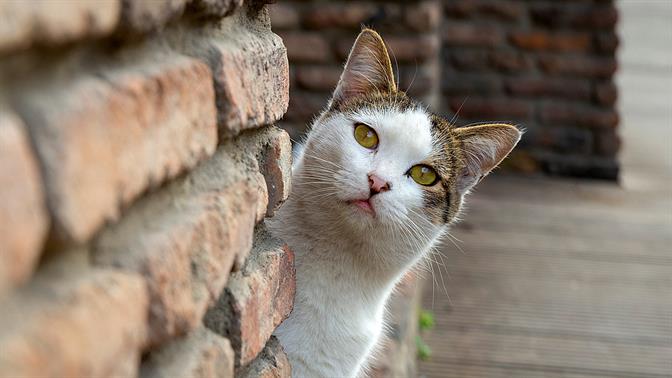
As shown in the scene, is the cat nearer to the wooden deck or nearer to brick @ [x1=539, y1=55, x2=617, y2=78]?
the wooden deck

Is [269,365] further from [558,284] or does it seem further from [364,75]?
[558,284]

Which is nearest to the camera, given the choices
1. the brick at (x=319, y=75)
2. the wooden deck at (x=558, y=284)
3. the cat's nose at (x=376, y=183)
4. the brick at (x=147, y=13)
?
the brick at (x=147, y=13)

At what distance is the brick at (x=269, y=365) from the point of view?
1060 mm

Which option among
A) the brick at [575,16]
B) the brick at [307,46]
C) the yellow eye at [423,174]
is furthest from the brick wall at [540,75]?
the yellow eye at [423,174]

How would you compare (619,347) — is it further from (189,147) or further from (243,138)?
(189,147)

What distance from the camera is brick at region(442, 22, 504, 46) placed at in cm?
468

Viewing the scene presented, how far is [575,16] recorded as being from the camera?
4.63m

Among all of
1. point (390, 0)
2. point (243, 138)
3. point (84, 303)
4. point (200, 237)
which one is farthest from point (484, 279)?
point (84, 303)

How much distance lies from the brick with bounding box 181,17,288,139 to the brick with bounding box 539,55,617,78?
3748mm

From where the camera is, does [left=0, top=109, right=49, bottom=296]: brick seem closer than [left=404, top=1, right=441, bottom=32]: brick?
Yes

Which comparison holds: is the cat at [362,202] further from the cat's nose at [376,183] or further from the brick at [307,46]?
the brick at [307,46]

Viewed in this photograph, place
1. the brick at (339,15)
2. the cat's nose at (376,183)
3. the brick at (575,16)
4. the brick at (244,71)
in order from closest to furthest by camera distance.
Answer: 1. the brick at (244,71)
2. the cat's nose at (376,183)
3. the brick at (339,15)
4. the brick at (575,16)

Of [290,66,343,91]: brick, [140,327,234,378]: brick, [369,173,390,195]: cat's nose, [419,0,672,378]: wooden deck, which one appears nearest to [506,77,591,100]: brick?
[419,0,672,378]: wooden deck

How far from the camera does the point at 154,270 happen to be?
2.28 ft
